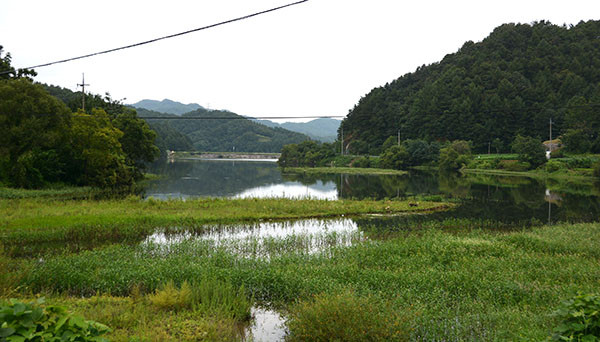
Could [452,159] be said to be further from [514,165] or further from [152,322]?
[152,322]

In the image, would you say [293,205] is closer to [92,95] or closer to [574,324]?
[574,324]

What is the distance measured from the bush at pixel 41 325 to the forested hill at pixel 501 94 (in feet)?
303

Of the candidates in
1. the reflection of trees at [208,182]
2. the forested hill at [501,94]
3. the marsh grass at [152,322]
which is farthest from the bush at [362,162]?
the marsh grass at [152,322]

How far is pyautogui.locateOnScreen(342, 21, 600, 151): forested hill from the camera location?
9825 cm

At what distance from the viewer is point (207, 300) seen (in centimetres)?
865

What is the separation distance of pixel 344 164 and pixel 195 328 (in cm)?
10194

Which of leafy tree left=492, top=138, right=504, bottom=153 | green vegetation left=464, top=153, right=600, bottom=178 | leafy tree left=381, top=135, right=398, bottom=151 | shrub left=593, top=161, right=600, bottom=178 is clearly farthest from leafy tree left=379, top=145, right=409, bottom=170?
shrub left=593, top=161, right=600, bottom=178

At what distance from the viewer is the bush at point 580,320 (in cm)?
557

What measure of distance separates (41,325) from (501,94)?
119964mm

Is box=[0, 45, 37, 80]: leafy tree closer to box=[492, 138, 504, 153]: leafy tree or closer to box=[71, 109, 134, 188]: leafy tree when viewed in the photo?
box=[71, 109, 134, 188]: leafy tree

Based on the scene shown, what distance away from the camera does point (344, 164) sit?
10831 centimetres

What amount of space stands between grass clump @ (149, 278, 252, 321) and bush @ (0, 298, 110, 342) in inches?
135

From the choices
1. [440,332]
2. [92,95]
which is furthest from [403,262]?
[92,95]

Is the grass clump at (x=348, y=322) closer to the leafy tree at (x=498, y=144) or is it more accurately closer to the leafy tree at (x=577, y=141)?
the leafy tree at (x=577, y=141)
